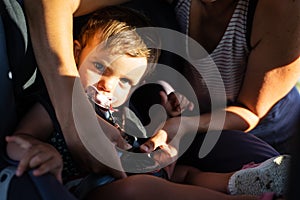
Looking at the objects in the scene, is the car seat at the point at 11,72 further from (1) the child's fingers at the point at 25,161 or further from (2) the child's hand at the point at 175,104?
(2) the child's hand at the point at 175,104

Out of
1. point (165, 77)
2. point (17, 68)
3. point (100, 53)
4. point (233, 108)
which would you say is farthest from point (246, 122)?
point (17, 68)

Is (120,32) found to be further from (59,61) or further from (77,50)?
(59,61)

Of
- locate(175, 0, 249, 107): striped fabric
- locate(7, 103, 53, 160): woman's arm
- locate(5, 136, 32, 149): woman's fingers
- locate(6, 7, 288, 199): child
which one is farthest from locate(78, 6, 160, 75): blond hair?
locate(5, 136, 32, 149): woman's fingers

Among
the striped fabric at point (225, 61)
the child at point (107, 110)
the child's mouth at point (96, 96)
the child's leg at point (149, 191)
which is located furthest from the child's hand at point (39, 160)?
the striped fabric at point (225, 61)

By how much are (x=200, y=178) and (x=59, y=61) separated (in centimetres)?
40

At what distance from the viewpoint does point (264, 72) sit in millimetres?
1348

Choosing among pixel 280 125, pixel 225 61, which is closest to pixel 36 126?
pixel 225 61

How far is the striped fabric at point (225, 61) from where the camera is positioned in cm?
134

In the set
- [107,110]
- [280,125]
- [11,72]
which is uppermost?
[11,72]

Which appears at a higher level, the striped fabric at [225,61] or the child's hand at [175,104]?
the striped fabric at [225,61]

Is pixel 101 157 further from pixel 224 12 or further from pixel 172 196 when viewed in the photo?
pixel 224 12

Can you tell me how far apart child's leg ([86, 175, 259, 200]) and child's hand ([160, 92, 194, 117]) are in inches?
11.5

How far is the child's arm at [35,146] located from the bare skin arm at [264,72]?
234 millimetres

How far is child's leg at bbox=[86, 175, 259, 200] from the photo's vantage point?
1.06 meters
